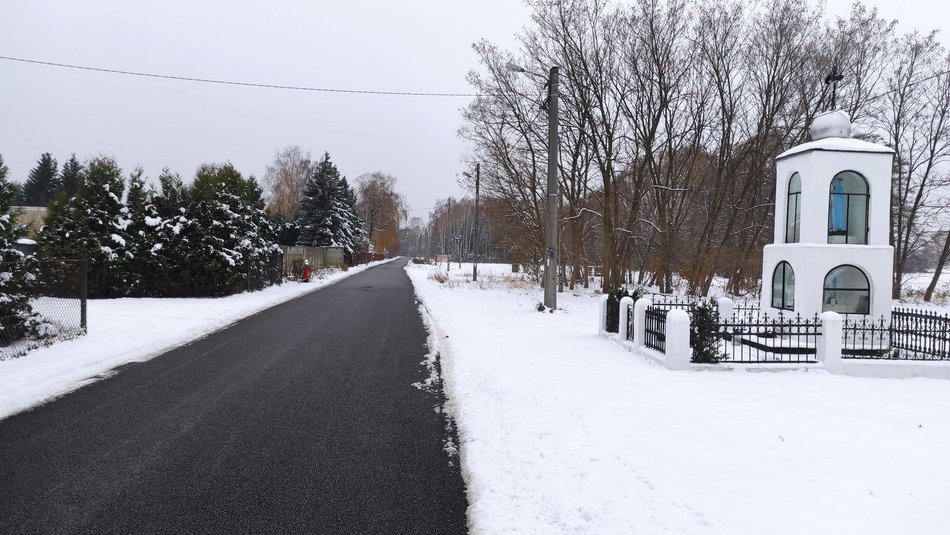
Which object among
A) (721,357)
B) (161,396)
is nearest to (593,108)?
(721,357)

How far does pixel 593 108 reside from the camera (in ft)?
80.9

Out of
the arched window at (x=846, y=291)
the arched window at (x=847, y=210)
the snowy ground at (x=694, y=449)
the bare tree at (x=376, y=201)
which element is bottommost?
the snowy ground at (x=694, y=449)

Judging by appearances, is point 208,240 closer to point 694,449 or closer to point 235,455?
point 235,455

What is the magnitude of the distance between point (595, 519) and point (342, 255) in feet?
149

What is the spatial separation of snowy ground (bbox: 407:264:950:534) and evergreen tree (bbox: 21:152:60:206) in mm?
87351

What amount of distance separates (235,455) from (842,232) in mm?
11871

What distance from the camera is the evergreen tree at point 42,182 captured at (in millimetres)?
72625

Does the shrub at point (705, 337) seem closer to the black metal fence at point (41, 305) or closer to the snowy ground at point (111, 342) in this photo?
the snowy ground at point (111, 342)

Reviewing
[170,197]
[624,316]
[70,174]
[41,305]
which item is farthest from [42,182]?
[624,316]

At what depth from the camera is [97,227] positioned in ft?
55.2

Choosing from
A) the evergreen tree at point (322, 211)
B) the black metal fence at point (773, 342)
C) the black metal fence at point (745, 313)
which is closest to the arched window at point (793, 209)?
the black metal fence at point (745, 313)

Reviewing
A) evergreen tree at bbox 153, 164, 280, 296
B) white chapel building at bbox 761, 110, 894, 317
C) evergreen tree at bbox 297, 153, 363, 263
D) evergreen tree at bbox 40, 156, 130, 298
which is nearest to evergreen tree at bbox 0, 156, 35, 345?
evergreen tree at bbox 40, 156, 130, 298

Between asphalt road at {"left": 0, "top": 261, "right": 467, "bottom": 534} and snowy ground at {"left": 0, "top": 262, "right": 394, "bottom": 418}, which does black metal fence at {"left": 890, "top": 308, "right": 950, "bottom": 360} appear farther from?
snowy ground at {"left": 0, "top": 262, "right": 394, "bottom": 418}

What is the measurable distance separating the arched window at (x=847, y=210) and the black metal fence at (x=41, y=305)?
15.1m
